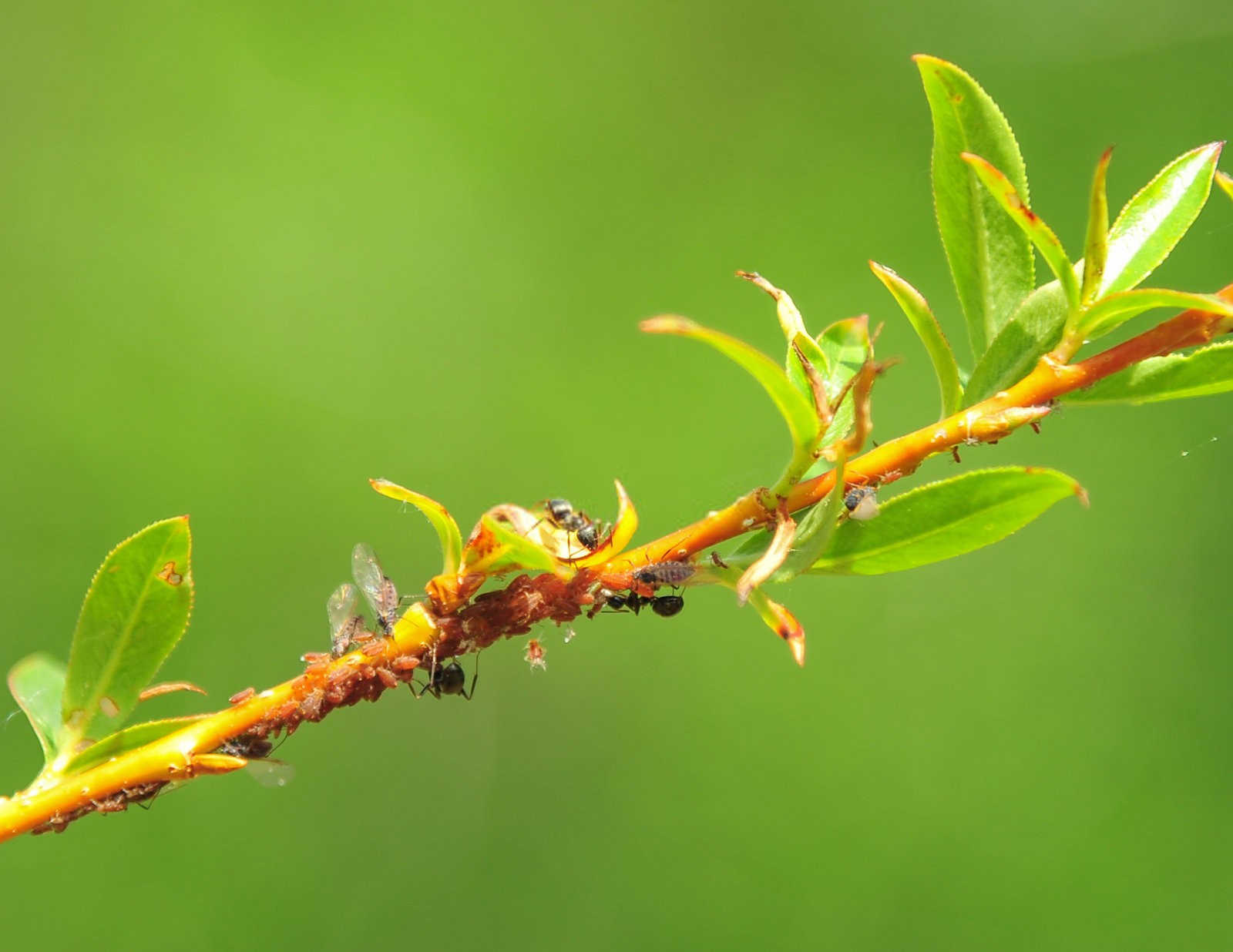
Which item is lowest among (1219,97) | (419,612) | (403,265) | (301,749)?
(301,749)

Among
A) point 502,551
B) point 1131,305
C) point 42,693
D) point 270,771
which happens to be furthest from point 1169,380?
point 42,693

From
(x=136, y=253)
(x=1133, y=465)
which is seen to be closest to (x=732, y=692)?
(x=1133, y=465)

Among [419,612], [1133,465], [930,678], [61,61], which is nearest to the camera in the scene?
[419,612]

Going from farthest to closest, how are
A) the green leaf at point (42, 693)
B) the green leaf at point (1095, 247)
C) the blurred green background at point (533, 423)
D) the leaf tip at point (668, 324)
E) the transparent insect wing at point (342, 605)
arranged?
the blurred green background at point (533, 423), the transparent insect wing at point (342, 605), the green leaf at point (42, 693), the green leaf at point (1095, 247), the leaf tip at point (668, 324)

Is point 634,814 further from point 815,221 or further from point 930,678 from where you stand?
point 815,221

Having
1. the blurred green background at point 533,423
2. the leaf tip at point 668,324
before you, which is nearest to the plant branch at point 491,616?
the leaf tip at point 668,324

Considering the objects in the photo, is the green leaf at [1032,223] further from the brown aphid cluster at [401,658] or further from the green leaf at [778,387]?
the brown aphid cluster at [401,658]

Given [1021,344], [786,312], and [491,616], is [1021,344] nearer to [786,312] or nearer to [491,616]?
[786,312]
